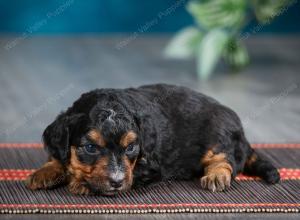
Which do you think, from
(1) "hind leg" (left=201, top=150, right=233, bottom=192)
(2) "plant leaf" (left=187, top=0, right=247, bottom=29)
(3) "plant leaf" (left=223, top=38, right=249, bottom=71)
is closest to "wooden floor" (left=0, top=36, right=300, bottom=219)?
(3) "plant leaf" (left=223, top=38, right=249, bottom=71)

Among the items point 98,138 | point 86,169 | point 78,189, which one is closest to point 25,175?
point 78,189

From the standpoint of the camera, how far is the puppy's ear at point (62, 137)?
3.88m

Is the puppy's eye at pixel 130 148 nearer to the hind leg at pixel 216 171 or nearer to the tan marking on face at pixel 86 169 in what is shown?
the tan marking on face at pixel 86 169

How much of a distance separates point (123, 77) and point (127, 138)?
3951mm

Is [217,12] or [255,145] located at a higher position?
[217,12]

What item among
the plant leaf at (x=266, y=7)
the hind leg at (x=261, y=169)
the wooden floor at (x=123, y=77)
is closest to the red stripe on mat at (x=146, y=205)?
the hind leg at (x=261, y=169)

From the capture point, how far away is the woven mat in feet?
12.4

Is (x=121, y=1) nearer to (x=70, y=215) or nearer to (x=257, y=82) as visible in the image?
(x=257, y=82)

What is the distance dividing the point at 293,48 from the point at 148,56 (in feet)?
6.03

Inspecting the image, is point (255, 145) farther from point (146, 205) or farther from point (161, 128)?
point (146, 205)

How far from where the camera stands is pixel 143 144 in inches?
155

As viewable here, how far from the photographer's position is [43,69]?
7.98 metres

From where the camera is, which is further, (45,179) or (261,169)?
(261,169)

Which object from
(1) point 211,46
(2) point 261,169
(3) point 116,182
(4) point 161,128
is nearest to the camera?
(3) point 116,182
